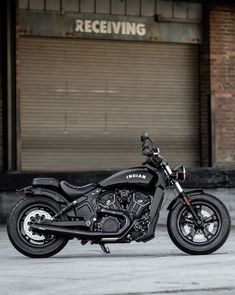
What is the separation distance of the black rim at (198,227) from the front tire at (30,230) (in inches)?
56.3

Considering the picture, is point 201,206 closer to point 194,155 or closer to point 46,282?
point 46,282

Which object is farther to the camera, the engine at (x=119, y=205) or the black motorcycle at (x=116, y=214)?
the engine at (x=119, y=205)

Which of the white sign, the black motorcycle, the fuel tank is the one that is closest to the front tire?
the black motorcycle

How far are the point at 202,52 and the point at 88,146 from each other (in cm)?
308

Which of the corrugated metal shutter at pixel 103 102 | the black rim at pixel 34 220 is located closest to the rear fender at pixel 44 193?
the black rim at pixel 34 220

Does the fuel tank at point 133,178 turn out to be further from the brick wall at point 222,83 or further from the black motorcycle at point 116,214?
the brick wall at point 222,83

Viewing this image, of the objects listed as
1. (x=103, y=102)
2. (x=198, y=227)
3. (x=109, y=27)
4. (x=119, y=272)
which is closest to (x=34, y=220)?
(x=119, y=272)

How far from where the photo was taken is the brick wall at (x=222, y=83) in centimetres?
1772

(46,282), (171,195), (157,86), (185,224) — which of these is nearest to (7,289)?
(46,282)

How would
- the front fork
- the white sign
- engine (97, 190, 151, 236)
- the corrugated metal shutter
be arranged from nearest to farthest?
engine (97, 190, 151, 236) < the front fork < the corrugated metal shutter < the white sign

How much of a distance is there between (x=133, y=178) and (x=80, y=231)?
0.88m

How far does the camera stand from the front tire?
408 inches

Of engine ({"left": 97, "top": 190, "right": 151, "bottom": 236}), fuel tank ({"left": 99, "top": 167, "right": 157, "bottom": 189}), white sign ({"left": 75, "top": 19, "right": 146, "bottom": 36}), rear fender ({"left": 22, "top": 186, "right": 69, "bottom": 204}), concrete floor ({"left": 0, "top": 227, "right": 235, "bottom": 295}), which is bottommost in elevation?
concrete floor ({"left": 0, "top": 227, "right": 235, "bottom": 295})

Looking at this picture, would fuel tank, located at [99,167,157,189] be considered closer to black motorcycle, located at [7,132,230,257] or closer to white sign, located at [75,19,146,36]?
black motorcycle, located at [7,132,230,257]
